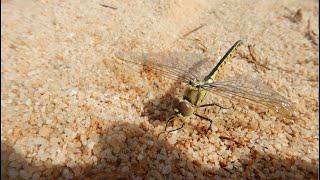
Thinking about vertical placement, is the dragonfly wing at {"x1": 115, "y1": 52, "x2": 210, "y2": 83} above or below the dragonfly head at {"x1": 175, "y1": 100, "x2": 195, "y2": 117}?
above

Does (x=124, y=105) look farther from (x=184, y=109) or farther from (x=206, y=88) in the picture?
(x=206, y=88)

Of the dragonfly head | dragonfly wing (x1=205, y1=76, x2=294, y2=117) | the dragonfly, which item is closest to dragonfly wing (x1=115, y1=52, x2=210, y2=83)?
the dragonfly

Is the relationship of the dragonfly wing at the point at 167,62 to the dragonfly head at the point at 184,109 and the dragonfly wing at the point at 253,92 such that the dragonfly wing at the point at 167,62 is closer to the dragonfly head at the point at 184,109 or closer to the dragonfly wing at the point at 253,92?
the dragonfly wing at the point at 253,92

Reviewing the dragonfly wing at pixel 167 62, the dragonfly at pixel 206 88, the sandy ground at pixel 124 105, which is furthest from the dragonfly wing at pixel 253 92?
the dragonfly wing at pixel 167 62

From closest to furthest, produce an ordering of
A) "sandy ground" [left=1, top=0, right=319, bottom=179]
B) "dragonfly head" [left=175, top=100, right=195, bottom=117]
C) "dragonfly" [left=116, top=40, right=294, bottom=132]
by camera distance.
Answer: "sandy ground" [left=1, top=0, right=319, bottom=179] → "dragonfly head" [left=175, top=100, right=195, bottom=117] → "dragonfly" [left=116, top=40, right=294, bottom=132]

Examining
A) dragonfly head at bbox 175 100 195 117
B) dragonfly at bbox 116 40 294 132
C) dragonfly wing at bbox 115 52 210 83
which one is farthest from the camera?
dragonfly wing at bbox 115 52 210 83

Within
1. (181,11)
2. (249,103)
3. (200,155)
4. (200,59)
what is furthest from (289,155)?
(181,11)

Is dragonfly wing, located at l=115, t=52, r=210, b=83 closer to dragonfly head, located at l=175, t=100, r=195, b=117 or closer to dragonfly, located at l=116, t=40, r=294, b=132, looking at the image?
dragonfly, located at l=116, t=40, r=294, b=132

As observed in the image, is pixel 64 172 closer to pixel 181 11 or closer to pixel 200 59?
pixel 200 59
